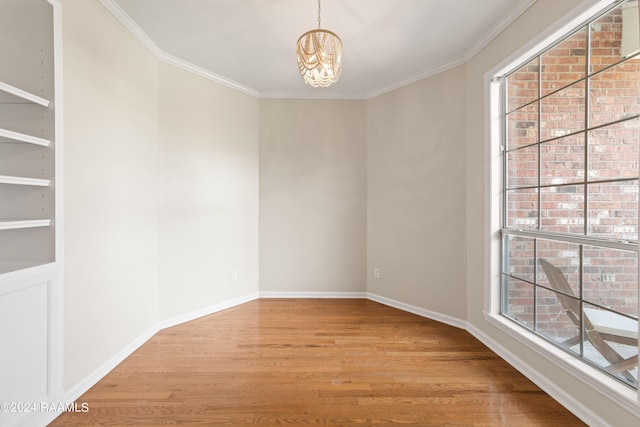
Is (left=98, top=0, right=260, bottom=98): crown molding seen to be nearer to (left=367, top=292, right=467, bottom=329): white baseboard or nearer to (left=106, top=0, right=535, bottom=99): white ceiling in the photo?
(left=106, top=0, right=535, bottom=99): white ceiling

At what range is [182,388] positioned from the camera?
2059 mm

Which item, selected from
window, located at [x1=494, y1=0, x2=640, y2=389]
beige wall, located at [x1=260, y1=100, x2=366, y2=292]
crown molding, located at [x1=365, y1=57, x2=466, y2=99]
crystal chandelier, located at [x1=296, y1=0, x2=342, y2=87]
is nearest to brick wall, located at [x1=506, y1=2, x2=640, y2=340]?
window, located at [x1=494, y1=0, x2=640, y2=389]

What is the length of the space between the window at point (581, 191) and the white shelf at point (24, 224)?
3.13m

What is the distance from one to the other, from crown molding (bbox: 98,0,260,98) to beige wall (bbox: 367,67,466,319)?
5.77 feet

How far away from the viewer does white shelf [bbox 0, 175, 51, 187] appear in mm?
1397

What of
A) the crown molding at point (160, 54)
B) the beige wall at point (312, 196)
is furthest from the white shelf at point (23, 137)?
the beige wall at point (312, 196)

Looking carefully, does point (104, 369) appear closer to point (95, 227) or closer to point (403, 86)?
point (95, 227)

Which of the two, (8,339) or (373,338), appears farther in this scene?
(373,338)

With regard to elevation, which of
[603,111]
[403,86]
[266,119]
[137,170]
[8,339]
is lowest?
[8,339]

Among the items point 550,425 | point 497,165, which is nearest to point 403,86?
point 497,165

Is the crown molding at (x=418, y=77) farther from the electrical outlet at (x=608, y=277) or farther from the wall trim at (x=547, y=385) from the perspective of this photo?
the wall trim at (x=547, y=385)

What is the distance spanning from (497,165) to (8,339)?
3.45 m

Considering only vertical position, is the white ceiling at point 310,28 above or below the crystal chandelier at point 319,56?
above

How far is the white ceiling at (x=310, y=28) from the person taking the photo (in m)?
2.29
